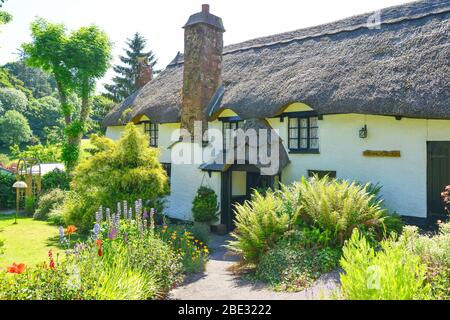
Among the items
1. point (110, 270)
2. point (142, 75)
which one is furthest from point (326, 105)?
point (142, 75)

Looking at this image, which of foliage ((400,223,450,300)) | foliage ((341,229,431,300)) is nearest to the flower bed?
foliage ((341,229,431,300))

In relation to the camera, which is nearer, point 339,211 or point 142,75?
point 339,211

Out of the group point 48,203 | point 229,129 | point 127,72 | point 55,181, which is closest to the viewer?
point 229,129

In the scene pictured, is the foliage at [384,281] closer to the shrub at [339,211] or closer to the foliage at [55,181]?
the shrub at [339,211]

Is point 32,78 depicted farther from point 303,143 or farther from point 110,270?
point 110,270

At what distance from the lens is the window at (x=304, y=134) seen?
11.4 metres

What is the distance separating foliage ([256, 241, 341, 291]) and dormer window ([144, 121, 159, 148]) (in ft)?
34.7

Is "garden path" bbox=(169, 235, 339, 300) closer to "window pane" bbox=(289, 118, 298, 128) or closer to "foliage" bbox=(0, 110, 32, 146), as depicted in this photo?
"window pane" bbox=(289, 118, 298, 128)

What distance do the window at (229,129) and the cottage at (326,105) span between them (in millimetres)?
53

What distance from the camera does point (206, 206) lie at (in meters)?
12.8

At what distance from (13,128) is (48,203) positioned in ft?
103

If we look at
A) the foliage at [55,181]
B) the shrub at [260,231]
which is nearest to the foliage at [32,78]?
the foliage at [55,181]

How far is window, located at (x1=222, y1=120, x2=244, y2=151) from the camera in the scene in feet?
43.7
